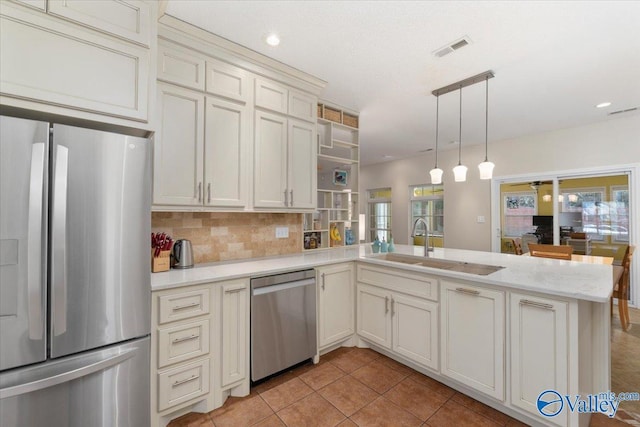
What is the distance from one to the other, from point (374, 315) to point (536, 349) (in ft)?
4.02

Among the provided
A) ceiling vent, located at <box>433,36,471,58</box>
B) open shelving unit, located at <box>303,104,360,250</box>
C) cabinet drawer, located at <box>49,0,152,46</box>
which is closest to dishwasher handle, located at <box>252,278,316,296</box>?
open shelving unit, located at <box>303,104,360,250</box>

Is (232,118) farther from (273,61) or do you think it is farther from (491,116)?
(491,116)

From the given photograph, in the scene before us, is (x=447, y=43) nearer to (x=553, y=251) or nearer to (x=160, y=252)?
(x=553, y=251)

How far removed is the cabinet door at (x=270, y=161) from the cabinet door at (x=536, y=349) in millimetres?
1967

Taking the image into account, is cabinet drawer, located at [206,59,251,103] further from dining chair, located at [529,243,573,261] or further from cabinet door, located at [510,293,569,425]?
dining chair, located at [529,243,573,261]

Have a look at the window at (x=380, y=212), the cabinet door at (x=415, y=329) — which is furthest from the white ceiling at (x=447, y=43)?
the window at (x=380, y=212)

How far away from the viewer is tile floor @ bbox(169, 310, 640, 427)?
1760 millimetres

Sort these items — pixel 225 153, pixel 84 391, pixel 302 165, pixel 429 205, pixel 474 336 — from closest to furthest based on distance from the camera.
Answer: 1. pixel 84 391
2. pixel 474 336
3. pixel 225 153
4. pixel 302 165
5. pixel 429 205

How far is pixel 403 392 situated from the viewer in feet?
6.74

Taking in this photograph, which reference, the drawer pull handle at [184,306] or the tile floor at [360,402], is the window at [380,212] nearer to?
the tile floor at [360,402]

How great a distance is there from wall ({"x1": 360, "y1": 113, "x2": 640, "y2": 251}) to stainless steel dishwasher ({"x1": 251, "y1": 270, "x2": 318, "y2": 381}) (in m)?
3.71

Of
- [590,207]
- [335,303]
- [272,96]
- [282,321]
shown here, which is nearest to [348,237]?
[335,303]

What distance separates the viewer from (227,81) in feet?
7.41

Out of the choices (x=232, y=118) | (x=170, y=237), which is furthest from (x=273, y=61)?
(x=170, y=237)
